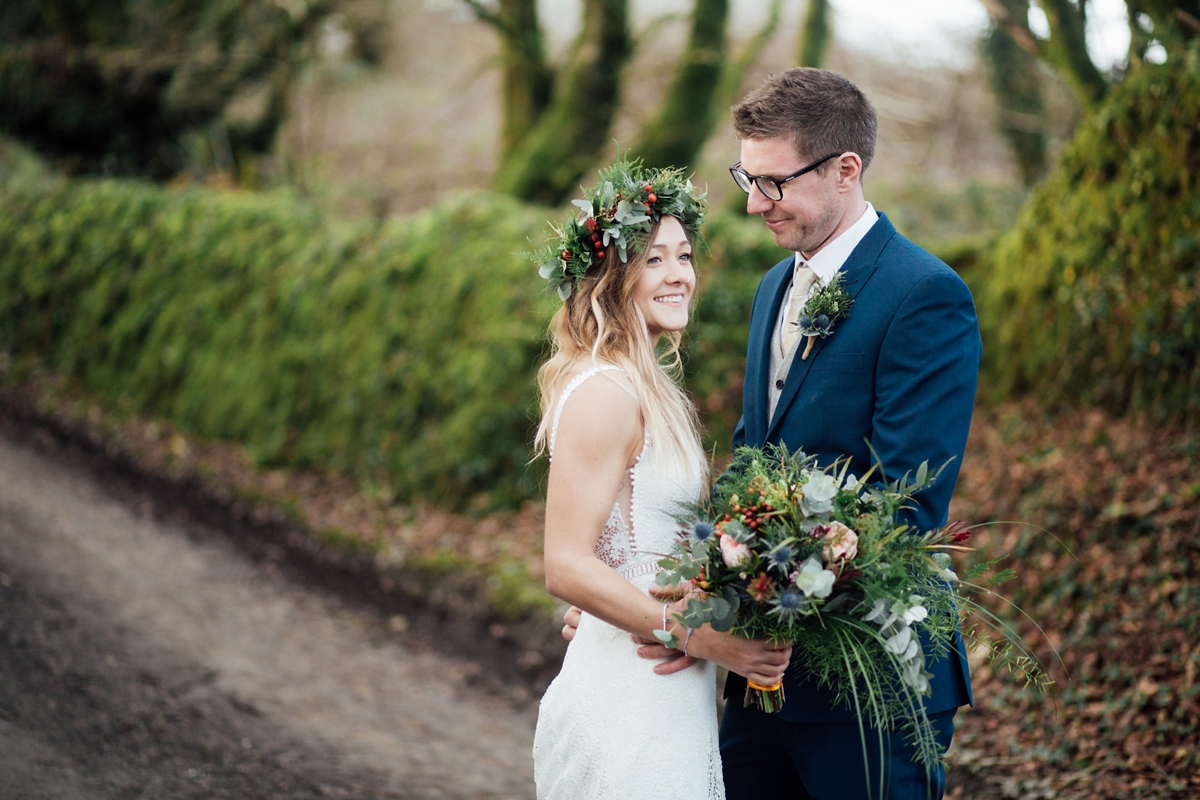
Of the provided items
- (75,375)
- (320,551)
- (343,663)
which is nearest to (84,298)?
(75,375)

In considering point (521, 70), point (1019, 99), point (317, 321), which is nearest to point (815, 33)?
point (1019, 99)

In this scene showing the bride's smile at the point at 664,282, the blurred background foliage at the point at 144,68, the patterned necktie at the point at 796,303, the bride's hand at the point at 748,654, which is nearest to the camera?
the bride's hand at the point at 748,654

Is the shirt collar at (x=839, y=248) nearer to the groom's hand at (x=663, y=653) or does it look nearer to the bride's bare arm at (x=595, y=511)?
the bride's bare arm at (x=595, y=511)

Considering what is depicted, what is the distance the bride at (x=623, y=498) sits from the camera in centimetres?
244

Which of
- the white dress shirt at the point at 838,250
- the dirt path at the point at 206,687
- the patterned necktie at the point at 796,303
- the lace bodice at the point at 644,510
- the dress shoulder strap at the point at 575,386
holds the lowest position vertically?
the dirt path at the point at 206,687

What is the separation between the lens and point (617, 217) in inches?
105

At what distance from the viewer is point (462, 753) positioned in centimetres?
502

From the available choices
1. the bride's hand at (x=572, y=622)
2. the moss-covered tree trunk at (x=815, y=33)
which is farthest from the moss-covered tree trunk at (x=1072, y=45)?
the bride's hand at (x=572, y=622)

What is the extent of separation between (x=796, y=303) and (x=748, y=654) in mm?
1149

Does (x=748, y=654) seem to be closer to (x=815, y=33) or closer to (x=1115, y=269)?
(x=1115, y=269)

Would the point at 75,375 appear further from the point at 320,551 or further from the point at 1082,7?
the point at 1082,7

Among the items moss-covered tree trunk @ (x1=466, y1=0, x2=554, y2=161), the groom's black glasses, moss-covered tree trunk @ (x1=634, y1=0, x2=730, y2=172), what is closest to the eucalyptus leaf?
the groom's black glasses

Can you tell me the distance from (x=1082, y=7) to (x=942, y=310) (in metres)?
6.05

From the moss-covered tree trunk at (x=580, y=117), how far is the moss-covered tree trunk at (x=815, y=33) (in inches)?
94.4
